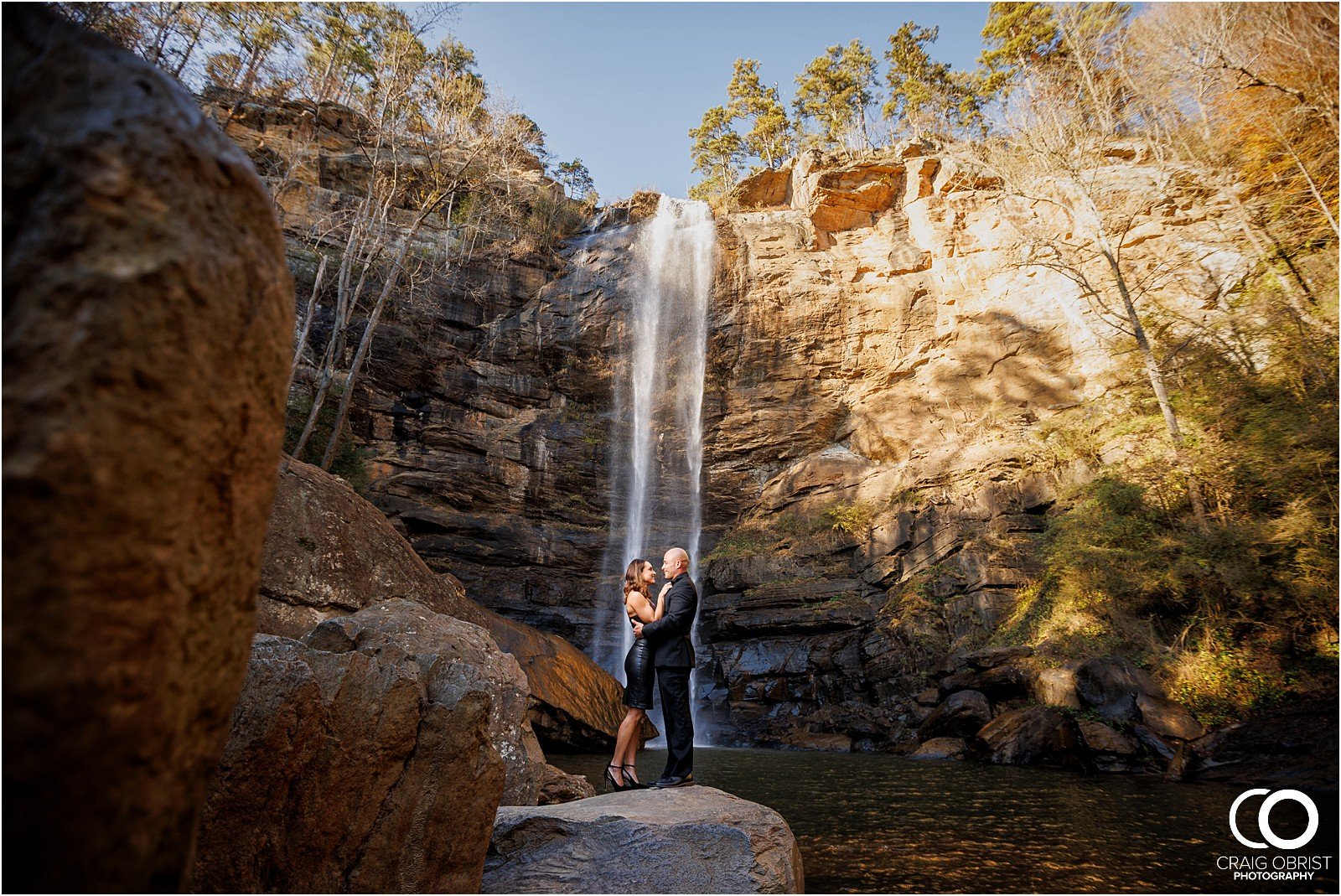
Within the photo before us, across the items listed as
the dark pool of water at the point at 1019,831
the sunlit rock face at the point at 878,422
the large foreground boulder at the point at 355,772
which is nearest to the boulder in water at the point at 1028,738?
the dark pool of water at the point at 1019,831

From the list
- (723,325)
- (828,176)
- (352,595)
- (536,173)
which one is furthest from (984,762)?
(536,173)

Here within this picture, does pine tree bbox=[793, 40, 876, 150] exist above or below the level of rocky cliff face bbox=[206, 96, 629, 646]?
above

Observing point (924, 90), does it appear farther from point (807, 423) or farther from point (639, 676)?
point (639, 676)

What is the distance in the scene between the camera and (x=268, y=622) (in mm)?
6211

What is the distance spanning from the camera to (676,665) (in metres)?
4.97

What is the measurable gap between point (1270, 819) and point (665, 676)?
479 centimetres

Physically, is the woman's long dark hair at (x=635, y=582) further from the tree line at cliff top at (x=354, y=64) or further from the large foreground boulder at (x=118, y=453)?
the tree line at cliff top at (x=354, y=64)

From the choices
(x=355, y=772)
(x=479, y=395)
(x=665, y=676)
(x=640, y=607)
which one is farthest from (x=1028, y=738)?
(x=479, y=395)

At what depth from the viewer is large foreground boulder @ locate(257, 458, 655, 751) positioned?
666 cm

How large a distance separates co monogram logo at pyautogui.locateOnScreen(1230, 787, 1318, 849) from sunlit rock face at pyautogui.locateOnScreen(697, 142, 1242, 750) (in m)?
6.28

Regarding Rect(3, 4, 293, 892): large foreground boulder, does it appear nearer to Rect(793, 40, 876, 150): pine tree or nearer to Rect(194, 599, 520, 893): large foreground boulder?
Rect(194, 599, 520, 893): large foreground boulder

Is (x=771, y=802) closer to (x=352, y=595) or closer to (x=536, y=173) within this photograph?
(x=352, y=595)

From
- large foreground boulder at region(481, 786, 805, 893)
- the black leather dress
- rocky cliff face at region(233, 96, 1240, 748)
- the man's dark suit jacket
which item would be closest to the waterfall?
rocky cliff face at region(233, 96, 1240, 748)

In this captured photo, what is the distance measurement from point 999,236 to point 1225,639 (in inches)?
555
